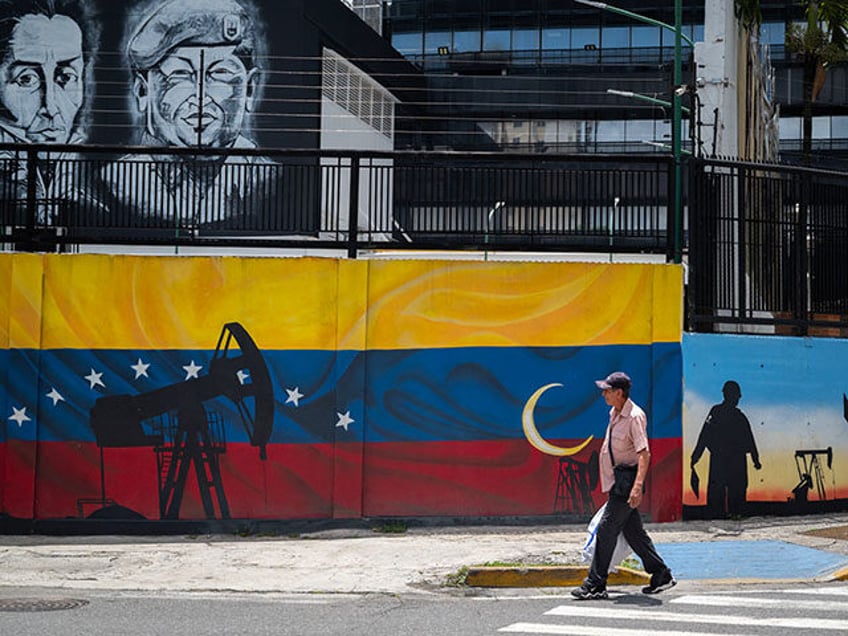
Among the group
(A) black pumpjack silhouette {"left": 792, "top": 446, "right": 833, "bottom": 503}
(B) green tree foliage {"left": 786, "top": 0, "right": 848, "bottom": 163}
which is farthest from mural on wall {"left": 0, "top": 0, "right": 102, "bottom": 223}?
(A) black pumpjack silhouette {"left": 792, "top": 446, "right": 833, "bottom": 503}

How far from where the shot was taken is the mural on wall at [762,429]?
14516 millimetres

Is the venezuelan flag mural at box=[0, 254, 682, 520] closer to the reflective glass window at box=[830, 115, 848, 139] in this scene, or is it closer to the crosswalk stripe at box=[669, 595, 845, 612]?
the crosswalk stripe at box=[669, 595, 845, 612]

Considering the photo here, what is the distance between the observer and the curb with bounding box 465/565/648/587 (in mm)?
10984

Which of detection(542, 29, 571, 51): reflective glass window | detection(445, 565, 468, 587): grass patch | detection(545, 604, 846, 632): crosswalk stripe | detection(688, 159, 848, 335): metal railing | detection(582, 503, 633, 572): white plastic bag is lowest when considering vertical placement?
detection(445, 565, 468, 587): grass patch

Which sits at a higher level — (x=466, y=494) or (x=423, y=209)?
(x=423, y=209)

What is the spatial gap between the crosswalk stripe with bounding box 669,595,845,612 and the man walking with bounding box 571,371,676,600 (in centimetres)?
31

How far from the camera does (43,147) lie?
14.7 m

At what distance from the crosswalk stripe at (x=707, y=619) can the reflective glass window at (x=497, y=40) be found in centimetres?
5135

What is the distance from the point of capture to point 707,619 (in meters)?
9.21

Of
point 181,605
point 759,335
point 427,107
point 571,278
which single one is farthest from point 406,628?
point 427,107

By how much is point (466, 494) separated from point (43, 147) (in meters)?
6.37

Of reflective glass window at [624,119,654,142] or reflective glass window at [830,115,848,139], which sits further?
reflective glass window at [830,115,848,139]

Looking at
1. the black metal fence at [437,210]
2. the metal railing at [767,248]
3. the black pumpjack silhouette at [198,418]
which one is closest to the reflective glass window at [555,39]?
the metal railing at [767,248]

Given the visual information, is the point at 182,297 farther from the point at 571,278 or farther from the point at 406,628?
the point at 406,628
